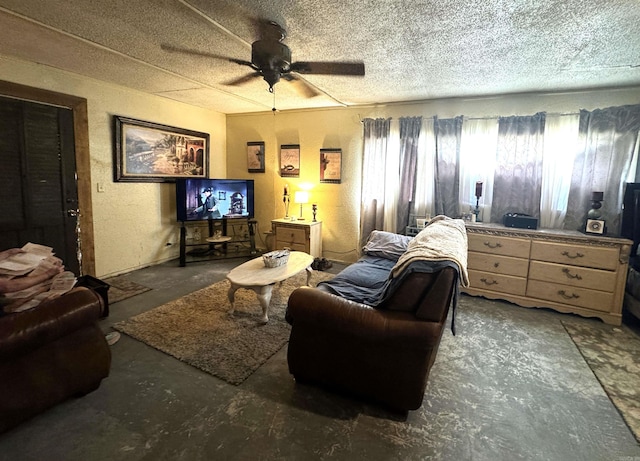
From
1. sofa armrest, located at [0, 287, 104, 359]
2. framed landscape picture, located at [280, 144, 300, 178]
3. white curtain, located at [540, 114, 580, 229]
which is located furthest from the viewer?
framed landscape picture, located at [280, 144, 300, 178]

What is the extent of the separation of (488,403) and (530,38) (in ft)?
7.93

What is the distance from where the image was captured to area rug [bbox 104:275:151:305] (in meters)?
3.26

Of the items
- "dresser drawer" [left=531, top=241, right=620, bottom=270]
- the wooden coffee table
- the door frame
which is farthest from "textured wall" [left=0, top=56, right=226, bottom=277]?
"dresser drawer" [left=531, top=241, right=620, bottom=270]

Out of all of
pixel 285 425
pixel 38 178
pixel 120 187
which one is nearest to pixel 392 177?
pixel 285 425

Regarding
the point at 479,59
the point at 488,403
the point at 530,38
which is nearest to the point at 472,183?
the point at 479,59

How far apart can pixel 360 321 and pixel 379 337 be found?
13 cm

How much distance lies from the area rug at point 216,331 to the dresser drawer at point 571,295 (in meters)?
2.59

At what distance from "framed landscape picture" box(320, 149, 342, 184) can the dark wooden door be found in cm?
303

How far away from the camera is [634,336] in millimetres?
2773

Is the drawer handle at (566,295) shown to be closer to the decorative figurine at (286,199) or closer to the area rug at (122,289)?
the decorative figurine at (286,199)

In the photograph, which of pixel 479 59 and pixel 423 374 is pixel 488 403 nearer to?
pixel 423 374

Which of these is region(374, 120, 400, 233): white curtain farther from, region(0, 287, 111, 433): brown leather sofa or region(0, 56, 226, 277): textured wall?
region(0, 287, 111, 433): brown leather sofa

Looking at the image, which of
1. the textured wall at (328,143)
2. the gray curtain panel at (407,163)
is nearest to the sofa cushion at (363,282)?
the gray curtain panel at (407,163)

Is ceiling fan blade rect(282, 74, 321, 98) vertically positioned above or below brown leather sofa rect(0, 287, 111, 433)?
above
